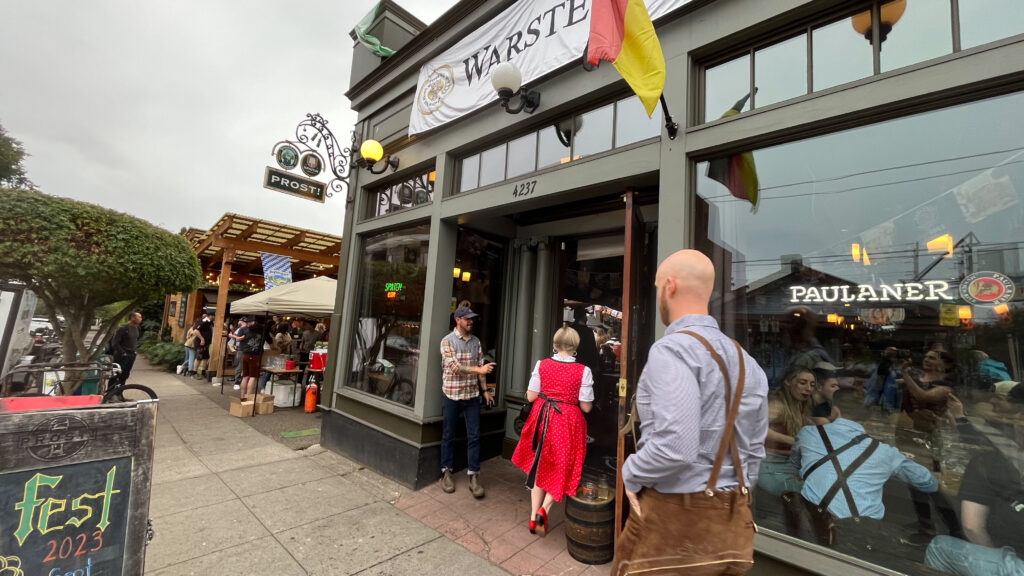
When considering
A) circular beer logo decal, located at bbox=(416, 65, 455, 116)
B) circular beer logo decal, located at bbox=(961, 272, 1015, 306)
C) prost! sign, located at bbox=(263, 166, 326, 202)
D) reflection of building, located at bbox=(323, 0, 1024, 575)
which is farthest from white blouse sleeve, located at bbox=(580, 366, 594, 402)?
prost! sign, located at bbox=(263, 166, 326, 202)

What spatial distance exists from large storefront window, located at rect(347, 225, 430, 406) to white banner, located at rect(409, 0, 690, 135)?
148 centimetres

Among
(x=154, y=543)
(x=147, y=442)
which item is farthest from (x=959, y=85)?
(x=154, y=543)

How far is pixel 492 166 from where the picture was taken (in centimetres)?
450

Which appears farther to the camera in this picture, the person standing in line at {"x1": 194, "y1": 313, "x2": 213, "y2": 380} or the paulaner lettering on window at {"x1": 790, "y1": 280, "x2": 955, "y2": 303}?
the person standing in line at {"x1": 194, "y1": 313, "x2": 213, "y2": 380}

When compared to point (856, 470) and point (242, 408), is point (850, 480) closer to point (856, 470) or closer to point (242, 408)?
point (856, 470)

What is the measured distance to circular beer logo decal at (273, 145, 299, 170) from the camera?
5.75 metres

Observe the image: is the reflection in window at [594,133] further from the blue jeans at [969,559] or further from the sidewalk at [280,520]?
the sidewalk at [280,520]

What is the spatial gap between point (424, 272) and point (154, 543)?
129 inches

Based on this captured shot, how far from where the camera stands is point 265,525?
3.42 meters

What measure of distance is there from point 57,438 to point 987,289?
4659mm

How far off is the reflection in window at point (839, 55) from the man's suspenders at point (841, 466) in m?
2.16

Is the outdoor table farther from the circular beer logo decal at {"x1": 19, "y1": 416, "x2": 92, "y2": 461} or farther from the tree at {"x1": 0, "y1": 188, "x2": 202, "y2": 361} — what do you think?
the circular beer logo decal at {"x1": 19, "y1": 416, "x2": 92, "y2": 461}

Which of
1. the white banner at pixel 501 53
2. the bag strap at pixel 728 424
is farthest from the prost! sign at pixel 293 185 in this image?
the bag strap at pixel 728 424

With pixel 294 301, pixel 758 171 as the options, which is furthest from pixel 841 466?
pixel 294 301
